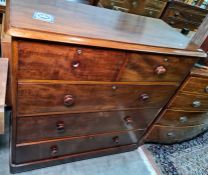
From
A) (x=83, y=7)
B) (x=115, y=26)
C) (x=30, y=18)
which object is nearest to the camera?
(x=30, y=18)

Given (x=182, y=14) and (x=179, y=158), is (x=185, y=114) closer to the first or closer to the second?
(x=179, y=158)

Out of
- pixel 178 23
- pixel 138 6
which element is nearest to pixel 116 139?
pixel 138 6

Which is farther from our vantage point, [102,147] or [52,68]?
[102,147]

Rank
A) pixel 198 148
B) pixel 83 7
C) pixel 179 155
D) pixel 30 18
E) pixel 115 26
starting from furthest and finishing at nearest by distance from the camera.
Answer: pixel 198 148, pixel 179 155, pixel 83 7, pixel 115 26, pixel 30 18

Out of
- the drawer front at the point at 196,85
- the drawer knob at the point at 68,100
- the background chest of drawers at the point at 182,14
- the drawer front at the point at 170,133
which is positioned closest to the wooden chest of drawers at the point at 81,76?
the drawer knob at the point at 68,100

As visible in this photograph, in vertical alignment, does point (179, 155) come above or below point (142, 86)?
below

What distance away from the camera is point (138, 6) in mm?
2365

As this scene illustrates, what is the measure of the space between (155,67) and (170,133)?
84 cm

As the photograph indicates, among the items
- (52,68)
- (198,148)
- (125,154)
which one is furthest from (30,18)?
(198,148)

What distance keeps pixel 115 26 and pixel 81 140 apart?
73 cm

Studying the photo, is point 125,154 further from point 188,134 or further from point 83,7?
point 83,7

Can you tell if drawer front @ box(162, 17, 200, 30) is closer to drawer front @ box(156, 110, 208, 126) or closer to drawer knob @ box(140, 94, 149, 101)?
drawer front @ box(156, 110, 208, 126)

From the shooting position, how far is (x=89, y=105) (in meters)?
1.02

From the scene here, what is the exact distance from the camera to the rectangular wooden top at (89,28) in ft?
2.25
